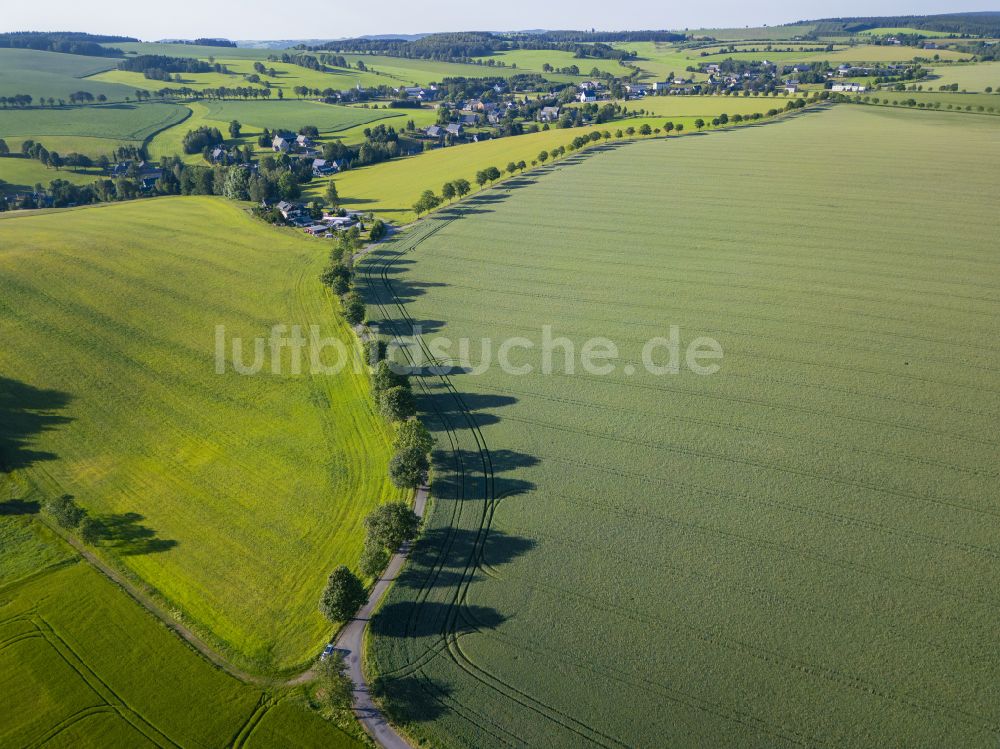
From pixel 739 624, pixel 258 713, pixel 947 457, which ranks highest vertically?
pixel 947 457

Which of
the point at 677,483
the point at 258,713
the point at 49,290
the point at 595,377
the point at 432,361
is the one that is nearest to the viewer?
the point at 258,713

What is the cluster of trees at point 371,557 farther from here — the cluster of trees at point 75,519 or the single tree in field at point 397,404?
the cluster of trees at point 75,519

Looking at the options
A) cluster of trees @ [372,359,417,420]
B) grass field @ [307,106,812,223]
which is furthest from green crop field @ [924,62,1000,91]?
cluster of trees @ [372,359,417,420]

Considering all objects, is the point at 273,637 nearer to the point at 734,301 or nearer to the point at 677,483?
the point at 677,483

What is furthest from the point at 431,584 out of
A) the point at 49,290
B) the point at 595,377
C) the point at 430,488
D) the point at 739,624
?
the point at 49,290

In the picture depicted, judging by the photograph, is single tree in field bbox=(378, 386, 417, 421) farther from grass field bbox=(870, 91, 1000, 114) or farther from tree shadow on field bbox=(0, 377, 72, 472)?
grass field bbox=(870, 91, 1000, 114)

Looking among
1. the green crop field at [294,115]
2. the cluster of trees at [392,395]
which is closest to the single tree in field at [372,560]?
the cluster of trees at [392,395]
